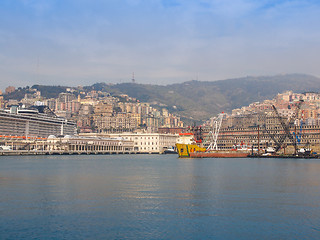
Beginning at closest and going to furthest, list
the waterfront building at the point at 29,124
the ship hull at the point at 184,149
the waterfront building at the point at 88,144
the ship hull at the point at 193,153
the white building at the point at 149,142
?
the ship hull at the point at 184,149, the ship hull at the point at 193,153, the waterfront building at the point at 88,144, the waterfront building at the point at 29,124, the white building at the point at 149,142

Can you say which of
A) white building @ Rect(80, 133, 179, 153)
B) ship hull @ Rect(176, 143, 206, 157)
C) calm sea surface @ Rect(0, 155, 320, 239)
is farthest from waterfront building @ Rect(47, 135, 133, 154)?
calm sea surface @ Rect(0, 155, 320, 239)

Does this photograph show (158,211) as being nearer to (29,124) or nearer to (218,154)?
(218,154)

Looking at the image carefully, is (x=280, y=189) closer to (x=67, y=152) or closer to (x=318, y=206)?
(x=318, y=206)

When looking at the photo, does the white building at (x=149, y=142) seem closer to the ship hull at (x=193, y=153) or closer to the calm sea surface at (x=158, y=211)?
the ship hull at (x=193, y=153)

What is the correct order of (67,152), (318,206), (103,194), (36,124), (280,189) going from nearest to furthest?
(318,206) < (103,194) < (280,189) < (67,152) < (36,124)

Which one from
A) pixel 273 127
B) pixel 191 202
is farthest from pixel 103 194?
pixel 273 127

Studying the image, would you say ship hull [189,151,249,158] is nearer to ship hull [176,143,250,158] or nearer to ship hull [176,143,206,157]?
ship hull [176,143,250,158]

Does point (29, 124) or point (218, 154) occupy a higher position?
point (29, 124)

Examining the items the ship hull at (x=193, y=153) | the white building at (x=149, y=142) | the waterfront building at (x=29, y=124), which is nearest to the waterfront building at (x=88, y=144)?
the white building at (x=149, y=142)

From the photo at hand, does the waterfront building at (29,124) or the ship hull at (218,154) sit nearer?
the ship hull at (218,154)

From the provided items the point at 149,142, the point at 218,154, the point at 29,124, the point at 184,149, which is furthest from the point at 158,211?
the point at 149,142

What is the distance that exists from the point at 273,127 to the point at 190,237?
536 feet

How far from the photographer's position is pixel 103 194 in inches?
1208

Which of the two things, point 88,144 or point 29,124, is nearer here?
point 88,144
